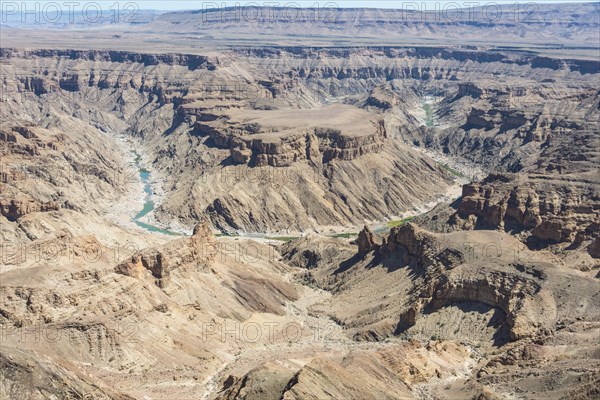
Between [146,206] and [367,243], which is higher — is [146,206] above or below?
below

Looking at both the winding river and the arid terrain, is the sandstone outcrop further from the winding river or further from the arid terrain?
the winding river

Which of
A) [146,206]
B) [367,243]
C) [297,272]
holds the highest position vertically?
[367,243]

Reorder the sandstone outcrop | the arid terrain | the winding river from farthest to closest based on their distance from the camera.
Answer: the winding river, the sandstone outcrop, the arid terrain

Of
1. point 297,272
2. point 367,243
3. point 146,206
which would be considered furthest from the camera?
point 146,206

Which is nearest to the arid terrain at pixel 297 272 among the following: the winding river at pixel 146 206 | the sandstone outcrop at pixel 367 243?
the sandstone outcrop at pixel 367 243

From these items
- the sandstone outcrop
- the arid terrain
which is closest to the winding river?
the arid terrain

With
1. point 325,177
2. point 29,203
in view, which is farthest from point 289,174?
point 29,203

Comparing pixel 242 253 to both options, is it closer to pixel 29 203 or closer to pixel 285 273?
pixel 285 273

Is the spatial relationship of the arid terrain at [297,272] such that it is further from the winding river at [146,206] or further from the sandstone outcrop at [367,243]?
the winding river at [146,206]

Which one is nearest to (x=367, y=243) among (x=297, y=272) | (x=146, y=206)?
(x=297, y=272)

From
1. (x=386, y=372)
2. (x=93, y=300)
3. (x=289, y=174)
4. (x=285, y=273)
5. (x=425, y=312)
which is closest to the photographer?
(x=386, y=372)

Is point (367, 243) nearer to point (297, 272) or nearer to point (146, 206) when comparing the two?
point (297, 272)
